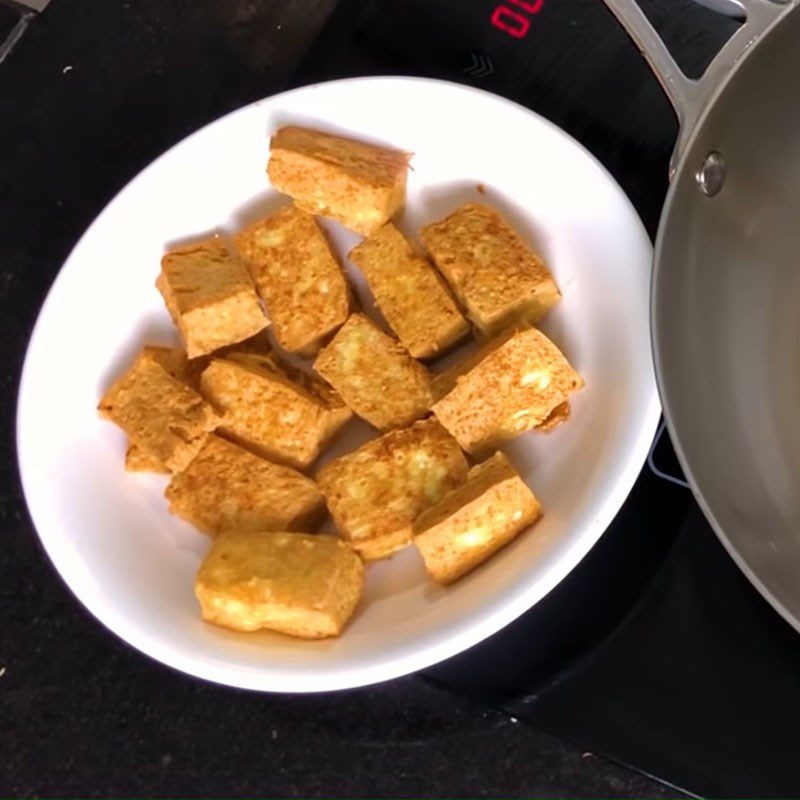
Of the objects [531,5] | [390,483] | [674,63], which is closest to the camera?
[674,63]

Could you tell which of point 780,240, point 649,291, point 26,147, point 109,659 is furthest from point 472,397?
point 26,147

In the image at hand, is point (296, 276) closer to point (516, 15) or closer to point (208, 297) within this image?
point (208, 297)

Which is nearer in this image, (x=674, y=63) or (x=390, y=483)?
(x=674, y=63)

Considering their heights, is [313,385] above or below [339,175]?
below

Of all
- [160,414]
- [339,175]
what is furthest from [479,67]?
[160,414]

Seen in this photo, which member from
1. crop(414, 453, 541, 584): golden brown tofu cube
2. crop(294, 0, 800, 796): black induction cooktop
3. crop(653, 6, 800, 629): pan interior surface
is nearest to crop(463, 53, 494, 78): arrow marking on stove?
crop(294, 0, 800, 796): black induction cooktop

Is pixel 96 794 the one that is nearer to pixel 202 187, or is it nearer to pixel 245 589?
pixel 245 589

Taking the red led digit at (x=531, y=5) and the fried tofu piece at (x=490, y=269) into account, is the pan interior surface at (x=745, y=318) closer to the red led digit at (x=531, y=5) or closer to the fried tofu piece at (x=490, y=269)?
the fried tofu piece at (x=490, y=269)
